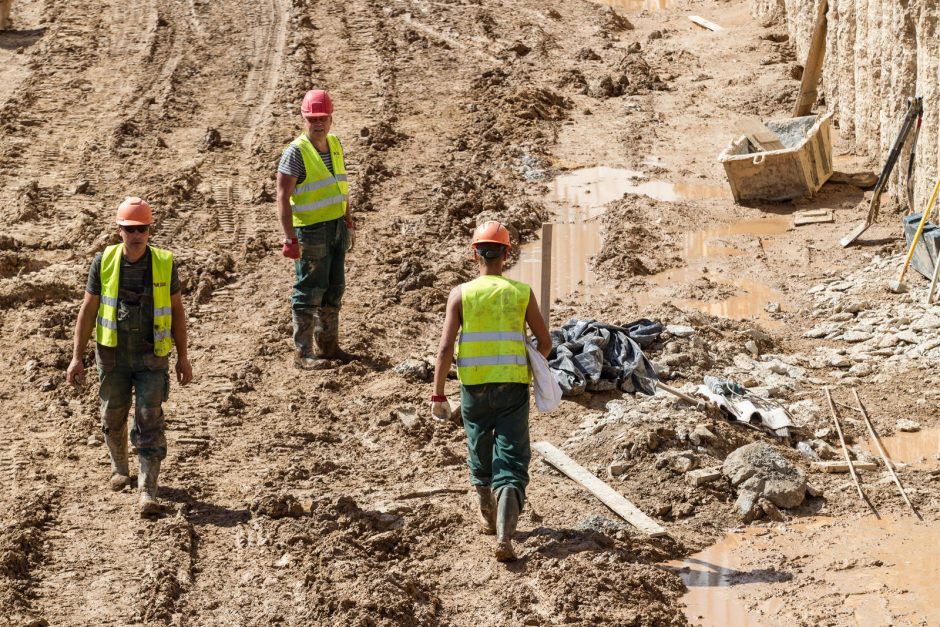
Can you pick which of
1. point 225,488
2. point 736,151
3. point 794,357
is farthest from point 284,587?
point 736,151

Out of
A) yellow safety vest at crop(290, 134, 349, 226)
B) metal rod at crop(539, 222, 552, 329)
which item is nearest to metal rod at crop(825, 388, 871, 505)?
metal rod at crop(539, 222, 552, 329)

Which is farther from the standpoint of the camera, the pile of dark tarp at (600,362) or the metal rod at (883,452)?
the pile of dark tarp at (600,362)

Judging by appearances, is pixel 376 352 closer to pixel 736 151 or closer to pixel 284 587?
pixel 284 587

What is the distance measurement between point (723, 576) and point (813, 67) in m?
10.2

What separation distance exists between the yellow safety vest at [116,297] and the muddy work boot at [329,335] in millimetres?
2701

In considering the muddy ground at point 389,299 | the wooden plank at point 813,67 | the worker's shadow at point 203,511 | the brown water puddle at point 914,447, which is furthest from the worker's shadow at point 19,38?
the brown water puddle at point 914,447

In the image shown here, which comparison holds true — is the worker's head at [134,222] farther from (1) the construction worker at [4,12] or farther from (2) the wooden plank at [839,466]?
(1) the construction worker at [4,12]

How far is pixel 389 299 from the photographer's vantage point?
11500mm

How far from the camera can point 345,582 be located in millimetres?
6793

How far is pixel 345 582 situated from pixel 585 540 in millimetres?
1480

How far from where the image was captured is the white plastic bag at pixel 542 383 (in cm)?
703

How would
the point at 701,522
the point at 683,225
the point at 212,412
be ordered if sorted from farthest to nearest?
the point at 683,225 < the point at 212,412 < the point at 701,522

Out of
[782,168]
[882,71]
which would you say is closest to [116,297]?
[782,168]

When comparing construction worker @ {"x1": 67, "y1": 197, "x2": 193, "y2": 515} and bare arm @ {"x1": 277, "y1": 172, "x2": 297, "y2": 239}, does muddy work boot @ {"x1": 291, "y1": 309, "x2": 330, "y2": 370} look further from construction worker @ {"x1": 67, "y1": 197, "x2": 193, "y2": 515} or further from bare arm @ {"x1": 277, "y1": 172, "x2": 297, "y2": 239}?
construction worker @ {"x1": 67, "y1": 197, "x2": 193, "y2": 515}
